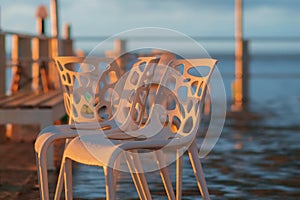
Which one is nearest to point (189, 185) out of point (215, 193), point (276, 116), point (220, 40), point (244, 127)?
point (215, 193)

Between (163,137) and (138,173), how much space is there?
0.23 meters

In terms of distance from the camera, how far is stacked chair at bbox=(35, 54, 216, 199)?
8.89ft

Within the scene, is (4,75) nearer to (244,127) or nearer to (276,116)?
(244,127)

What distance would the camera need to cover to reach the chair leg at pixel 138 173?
9.44ft

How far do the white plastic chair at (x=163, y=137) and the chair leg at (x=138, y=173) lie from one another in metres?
0.01

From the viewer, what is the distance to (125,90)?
298 cm

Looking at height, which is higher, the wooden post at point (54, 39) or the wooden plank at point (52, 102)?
the wooden post at point (54, 39)

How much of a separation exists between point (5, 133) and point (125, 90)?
288 cm

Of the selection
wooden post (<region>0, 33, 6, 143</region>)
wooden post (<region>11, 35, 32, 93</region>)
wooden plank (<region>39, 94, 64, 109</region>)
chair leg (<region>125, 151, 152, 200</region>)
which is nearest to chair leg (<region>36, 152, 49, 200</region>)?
chair leg (<region>125, 151, 152, 200</region>)

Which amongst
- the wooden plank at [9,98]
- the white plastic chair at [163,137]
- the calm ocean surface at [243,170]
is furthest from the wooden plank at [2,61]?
the white plastic chair at [163,137]

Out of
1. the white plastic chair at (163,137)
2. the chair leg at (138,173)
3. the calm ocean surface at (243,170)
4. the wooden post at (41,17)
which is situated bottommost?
the calm ocean surface at (243,170)

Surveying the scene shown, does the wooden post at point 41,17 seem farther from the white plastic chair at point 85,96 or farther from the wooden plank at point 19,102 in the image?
the white plastic chair at point 85,96

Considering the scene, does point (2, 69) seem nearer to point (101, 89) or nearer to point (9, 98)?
point (9, 98)

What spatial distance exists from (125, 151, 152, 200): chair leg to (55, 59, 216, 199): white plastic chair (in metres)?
0.01
